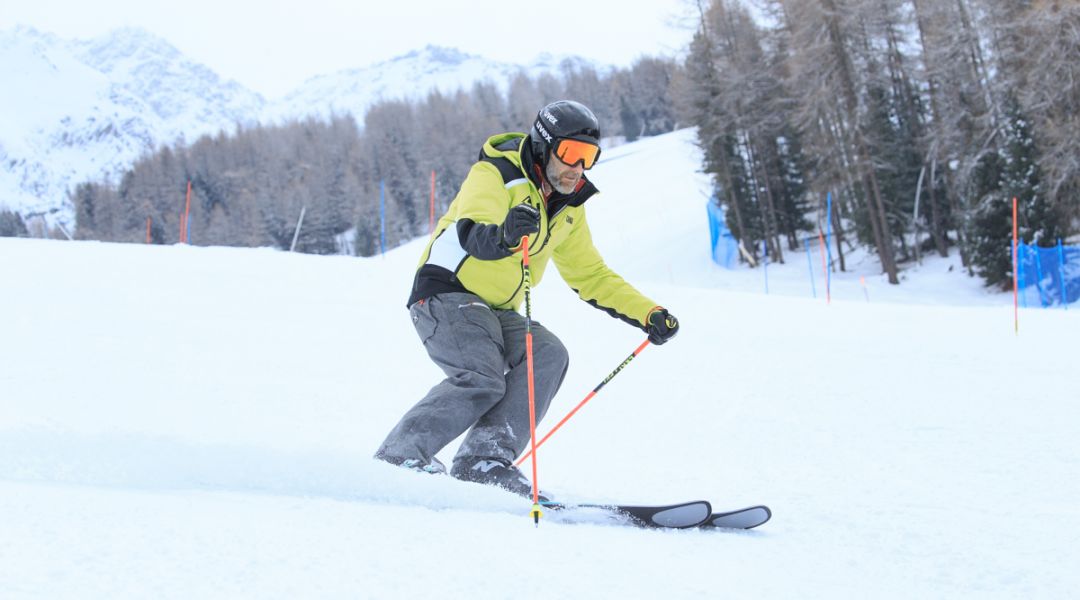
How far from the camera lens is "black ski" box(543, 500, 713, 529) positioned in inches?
97.7

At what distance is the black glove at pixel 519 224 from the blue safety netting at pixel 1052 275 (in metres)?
15.9

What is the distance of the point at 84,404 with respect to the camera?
4082 mm

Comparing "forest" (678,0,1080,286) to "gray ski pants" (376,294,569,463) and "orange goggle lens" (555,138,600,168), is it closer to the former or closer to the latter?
"orange goggle lens" (555,138,600,168)

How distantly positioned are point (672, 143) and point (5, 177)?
195894mm

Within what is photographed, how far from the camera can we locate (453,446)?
4.14 metres

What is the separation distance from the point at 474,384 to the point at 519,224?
0.66 metres

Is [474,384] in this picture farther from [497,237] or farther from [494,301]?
[497,237]

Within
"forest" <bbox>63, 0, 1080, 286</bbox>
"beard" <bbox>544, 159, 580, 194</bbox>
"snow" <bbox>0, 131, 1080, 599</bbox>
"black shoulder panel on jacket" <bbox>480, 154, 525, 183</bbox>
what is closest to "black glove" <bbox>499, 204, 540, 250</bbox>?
"black shoulder panel on jacket" <bbox>480, 154, 525, 183</bbox>

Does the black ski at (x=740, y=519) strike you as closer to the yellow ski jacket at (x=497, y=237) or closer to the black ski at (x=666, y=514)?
the black ski at (x=666, y=514)

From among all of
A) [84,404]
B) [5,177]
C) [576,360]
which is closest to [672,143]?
[576,360]

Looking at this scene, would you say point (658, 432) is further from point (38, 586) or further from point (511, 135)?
point (38, 586)

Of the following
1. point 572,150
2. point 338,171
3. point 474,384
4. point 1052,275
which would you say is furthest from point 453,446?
point 338,171

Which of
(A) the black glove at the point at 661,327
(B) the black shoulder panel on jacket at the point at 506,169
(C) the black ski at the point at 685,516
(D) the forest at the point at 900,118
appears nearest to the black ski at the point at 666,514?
(C) the black ski at the point at 685,516

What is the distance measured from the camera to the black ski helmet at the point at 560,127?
3016 millimetres
